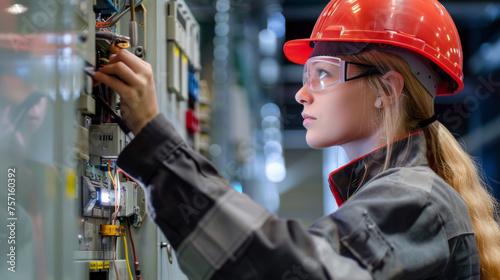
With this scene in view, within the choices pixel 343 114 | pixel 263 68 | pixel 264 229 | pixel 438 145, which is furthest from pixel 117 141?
pixel 263 68

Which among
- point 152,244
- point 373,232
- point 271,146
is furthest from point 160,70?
point 271,146

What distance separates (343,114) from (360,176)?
192 millimetres

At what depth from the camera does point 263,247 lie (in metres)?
1.22

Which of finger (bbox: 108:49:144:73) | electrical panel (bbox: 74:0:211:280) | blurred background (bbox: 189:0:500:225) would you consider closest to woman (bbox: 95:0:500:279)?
finger (bbox: 108:49:144:73)

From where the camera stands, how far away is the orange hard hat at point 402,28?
183 cm

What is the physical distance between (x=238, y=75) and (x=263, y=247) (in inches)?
344

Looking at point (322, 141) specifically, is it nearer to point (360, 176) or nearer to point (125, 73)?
point (360, 176)

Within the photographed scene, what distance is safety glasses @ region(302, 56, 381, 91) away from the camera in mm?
1744

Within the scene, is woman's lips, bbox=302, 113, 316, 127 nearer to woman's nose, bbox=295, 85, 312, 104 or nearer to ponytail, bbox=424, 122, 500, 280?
woman's nose, bbox=295, 85, 312, 104

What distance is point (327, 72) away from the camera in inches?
69.7

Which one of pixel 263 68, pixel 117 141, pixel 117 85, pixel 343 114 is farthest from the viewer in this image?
pixel 263 68

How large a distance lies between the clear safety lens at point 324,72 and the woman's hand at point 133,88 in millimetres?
584

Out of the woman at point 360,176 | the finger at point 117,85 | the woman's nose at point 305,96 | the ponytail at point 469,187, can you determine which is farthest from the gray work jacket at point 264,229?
the woman's nose at point 305,96

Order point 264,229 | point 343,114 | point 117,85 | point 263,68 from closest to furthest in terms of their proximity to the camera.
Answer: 1. point 264,229
2. point 117,85
3. point 343,114
4. point 263,68
